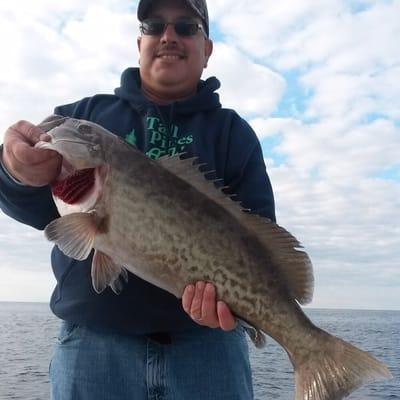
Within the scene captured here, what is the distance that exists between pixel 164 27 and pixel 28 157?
1935 millimetres

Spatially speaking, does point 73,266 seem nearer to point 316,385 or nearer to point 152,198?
point 152,198

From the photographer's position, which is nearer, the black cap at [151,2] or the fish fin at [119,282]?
the fish fin at [119,282]

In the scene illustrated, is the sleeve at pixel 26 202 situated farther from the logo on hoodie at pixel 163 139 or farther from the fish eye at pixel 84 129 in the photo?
the logo on hoodie at pixel 163 139

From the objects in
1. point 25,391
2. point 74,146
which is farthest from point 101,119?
point 25,391

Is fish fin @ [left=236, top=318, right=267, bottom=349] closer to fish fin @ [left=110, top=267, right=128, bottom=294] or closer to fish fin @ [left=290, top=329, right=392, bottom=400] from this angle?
fish fin @ [left=290, top=329, right=392, bottom=400]

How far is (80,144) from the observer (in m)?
4.04

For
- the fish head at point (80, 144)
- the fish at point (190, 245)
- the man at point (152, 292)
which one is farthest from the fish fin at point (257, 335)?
the fish head at point (80, 144)

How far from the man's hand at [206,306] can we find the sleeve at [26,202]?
4.56 feet

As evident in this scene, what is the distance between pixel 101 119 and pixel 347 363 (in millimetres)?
2802

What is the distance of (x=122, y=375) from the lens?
4172 mm

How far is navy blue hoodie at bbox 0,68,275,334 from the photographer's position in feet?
13.6

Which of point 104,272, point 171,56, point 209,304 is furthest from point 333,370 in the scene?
point 171,56

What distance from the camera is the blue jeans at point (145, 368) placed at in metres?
4.15

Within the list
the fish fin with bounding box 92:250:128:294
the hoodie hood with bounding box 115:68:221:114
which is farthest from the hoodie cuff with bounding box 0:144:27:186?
the hoodie hood with bounding box 115:68:221:114
